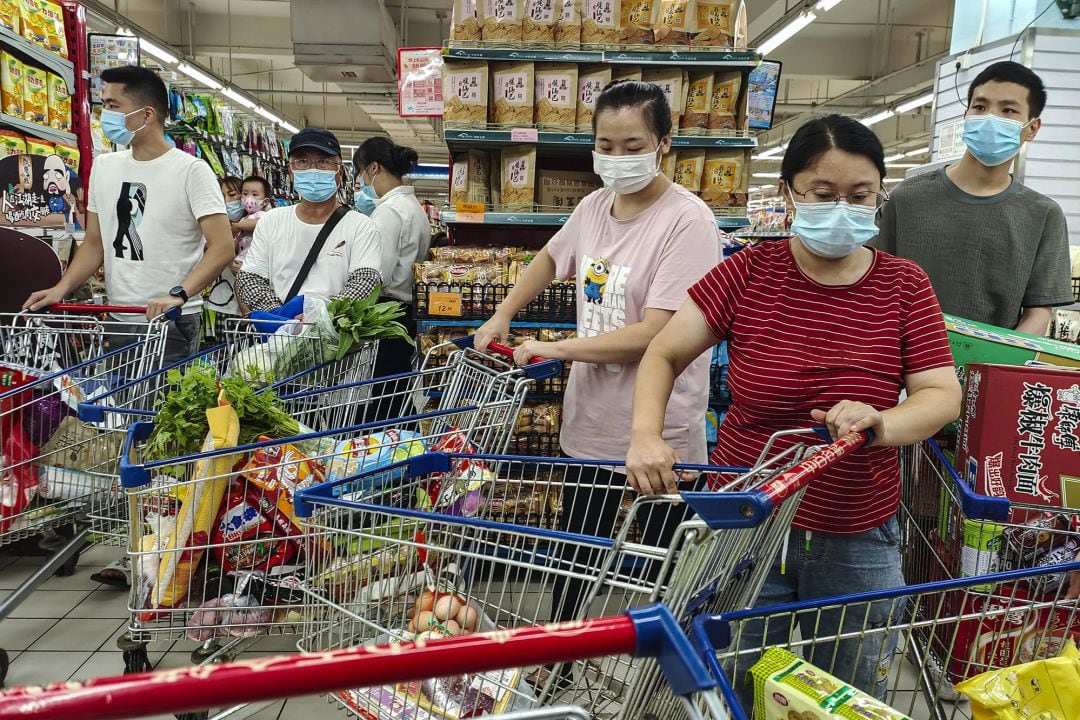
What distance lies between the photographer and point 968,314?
2.55m

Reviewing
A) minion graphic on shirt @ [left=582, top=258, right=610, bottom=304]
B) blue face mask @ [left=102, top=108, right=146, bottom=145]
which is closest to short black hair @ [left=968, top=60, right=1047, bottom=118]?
minion graphic on shirt @ [left=582, top=258, right=610, bottom=304]

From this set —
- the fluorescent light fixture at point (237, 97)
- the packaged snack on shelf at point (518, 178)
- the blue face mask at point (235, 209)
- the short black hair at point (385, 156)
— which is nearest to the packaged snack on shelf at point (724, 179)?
the packaged snack on shelf at point (518, 178)

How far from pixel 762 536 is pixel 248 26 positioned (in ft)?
51.4

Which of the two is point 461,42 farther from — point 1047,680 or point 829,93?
point 829,93

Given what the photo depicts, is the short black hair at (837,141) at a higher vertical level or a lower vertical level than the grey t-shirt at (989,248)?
higher

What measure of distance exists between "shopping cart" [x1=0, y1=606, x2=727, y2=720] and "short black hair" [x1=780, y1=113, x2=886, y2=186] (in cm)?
123

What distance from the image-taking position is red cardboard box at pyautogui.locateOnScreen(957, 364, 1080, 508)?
1.86 metres

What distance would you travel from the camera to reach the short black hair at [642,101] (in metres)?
2.22

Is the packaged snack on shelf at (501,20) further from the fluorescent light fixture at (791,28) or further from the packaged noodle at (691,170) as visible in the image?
the fluorescent light fixture at (791,28)

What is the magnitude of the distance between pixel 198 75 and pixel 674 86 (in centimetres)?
1203

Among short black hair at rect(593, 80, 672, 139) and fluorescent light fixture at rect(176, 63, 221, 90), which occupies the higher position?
fluorescent light fixture at rect(176, 63, 221, 90)

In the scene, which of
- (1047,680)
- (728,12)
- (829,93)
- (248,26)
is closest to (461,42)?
(728,12)

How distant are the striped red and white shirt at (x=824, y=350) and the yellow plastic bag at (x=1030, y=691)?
1.37 ft

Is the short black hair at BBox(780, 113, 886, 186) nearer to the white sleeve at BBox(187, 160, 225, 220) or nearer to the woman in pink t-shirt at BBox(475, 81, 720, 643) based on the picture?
the woman in pink t-shirt at BBox(475, 81, 720, 643)
